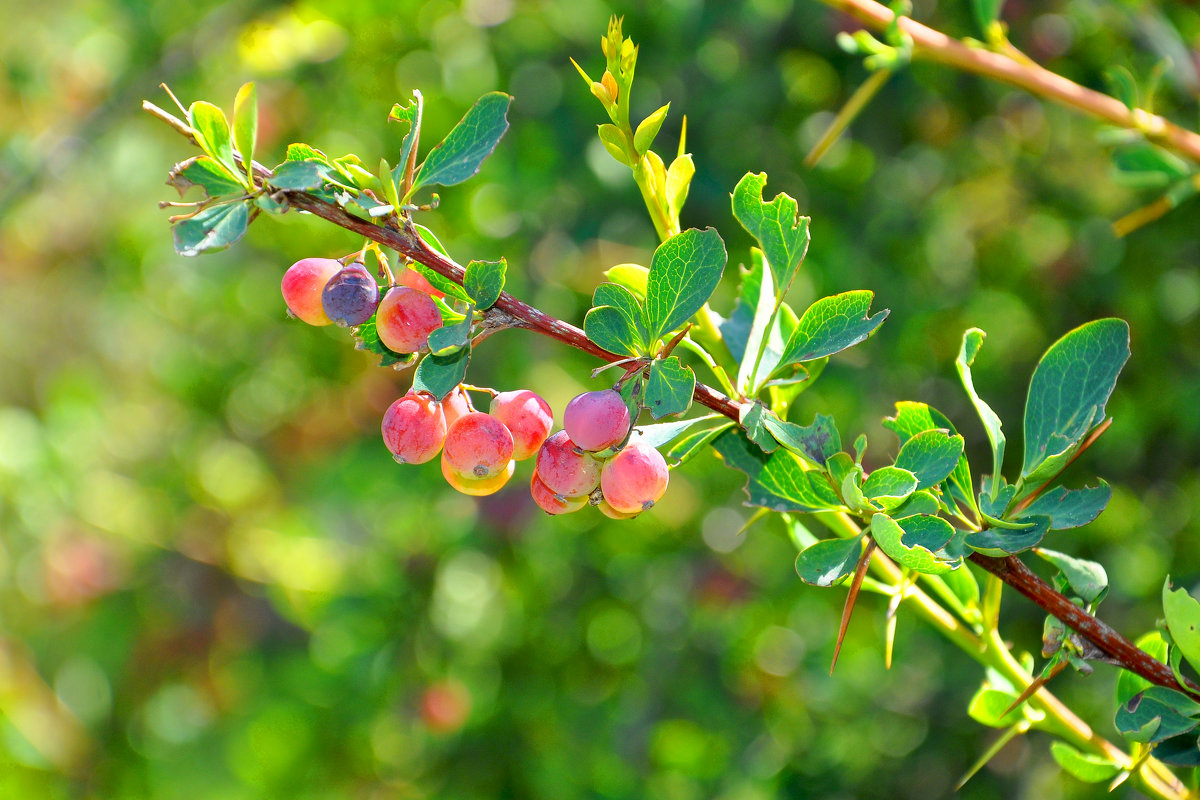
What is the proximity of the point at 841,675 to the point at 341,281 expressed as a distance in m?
1.20

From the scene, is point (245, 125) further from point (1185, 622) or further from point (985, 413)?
point (1185, 622)

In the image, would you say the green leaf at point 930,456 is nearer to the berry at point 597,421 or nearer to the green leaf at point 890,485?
the green leaf at point 890,485

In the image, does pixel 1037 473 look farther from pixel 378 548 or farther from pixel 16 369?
pixel 16 369

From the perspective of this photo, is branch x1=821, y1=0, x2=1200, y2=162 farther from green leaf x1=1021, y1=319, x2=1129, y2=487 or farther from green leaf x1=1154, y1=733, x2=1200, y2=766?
green leaf x1=1154, y1=733, x2=1200, y2=766

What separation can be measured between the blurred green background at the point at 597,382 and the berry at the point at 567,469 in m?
0.76

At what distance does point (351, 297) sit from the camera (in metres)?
0.41

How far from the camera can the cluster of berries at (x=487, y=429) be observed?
1.34ft

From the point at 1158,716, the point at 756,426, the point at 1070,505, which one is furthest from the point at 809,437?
the point at 1158,716

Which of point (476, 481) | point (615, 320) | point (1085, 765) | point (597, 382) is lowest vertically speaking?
point (597, 382)

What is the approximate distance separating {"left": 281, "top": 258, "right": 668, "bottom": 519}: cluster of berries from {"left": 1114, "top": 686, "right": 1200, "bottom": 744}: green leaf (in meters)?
0.29

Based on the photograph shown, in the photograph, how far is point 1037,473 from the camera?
0.45 m

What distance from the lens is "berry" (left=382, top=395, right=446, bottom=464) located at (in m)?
0.45

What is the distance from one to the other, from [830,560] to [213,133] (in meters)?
0.35

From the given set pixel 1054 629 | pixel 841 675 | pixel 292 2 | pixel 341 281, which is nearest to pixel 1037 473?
pixel 1054 629
